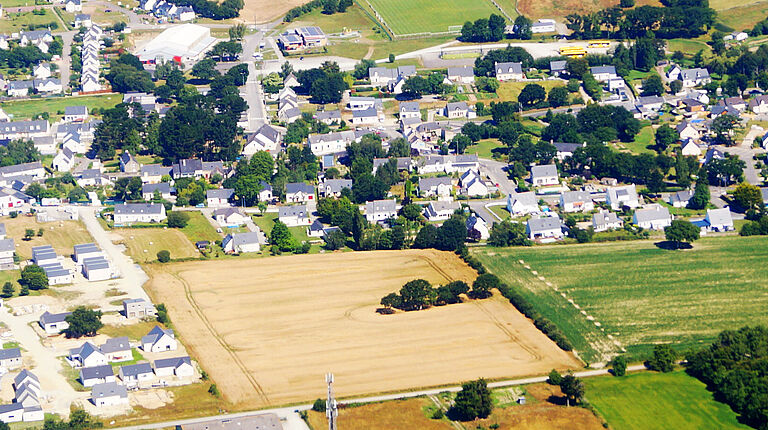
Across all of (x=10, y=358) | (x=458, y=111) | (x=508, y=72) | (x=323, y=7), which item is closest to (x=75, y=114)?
(x=458, y=111)

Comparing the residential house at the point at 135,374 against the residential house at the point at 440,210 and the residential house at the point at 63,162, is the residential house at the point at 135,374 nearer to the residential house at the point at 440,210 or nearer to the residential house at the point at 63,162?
the residential house at the point at 440,210

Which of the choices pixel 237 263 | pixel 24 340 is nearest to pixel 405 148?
pixel 237 263

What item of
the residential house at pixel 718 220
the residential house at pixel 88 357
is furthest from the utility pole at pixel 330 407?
the residential house at pixel 718 220

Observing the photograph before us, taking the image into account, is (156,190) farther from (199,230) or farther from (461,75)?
(461,75)

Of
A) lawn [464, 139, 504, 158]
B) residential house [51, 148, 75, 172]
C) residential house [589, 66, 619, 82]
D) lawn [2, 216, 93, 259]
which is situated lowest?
lawn [2, 216, 93, 259]

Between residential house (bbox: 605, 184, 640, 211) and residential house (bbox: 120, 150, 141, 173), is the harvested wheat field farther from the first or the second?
residential house (bbox: 120, 150, 141, 173)

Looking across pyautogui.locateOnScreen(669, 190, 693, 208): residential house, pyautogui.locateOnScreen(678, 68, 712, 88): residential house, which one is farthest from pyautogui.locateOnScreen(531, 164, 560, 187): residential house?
pyautogui.locateOnScreen(678, 68, 712, 88): residential house

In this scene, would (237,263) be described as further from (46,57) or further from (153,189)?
(46,57)
